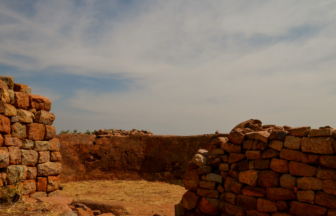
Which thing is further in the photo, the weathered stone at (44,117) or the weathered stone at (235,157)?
the weathered stone at (44,117)

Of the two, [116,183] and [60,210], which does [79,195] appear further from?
[60,210]

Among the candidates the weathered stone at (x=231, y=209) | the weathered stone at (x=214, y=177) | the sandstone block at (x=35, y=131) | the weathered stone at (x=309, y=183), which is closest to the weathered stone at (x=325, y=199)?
the weathered stone at (x=309, y=183)

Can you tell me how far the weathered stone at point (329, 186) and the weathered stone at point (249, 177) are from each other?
1.16 meters

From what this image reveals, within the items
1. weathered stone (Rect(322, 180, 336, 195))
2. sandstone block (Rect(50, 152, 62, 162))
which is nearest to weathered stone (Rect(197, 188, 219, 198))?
weathered stone (Rect(322, 180, 336, 195))

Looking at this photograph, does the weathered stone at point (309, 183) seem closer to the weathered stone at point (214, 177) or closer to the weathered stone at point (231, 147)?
the weathered stone at point (231, 147)

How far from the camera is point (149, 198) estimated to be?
8.41 meters

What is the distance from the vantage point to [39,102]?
7164 millimetres

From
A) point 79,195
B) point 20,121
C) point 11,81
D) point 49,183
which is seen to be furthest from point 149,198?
point 11,81

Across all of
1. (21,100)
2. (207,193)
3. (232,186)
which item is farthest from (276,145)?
(21,100)

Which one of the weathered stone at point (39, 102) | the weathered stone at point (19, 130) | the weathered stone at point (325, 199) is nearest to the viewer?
the weathered stone at point (325, 199)

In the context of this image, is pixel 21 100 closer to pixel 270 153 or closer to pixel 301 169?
pixel 270 153

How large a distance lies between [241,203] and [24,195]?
489 cm

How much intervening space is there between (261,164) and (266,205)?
28.7 inches

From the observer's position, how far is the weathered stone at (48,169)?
6.91m
